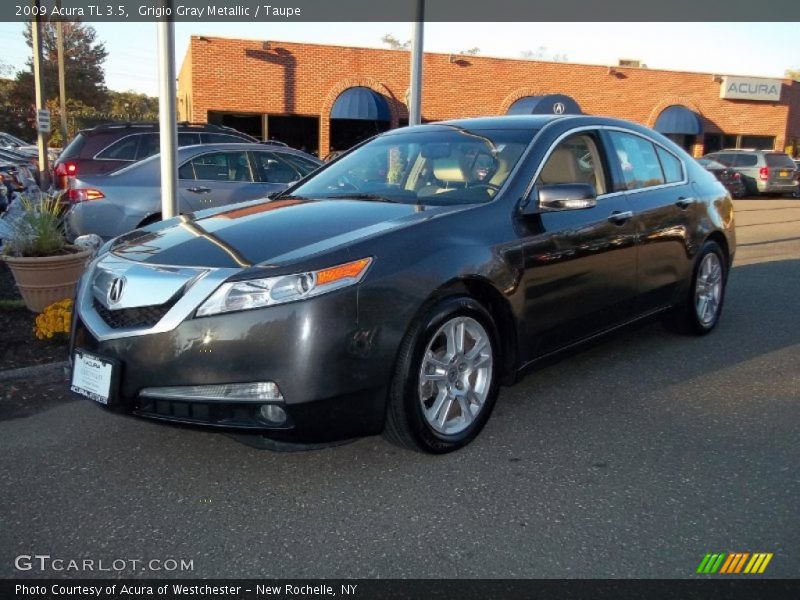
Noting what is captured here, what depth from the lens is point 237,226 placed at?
371cm

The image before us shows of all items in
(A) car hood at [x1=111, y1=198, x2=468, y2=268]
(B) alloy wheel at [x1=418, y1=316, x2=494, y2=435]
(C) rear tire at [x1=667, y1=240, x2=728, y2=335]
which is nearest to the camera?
(A) car hood at [x1=111, y1=198, x2=468, y2=268]

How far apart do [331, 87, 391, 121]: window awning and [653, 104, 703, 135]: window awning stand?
12126 millimetres

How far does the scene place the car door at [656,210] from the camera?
4.87m

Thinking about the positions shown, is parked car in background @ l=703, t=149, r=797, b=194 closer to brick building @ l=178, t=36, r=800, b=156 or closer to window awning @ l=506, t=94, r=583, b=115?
brick building @ l=178, t=36, r=800, b=156

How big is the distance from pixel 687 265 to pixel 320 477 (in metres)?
3.39

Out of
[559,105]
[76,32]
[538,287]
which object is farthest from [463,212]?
[76,32]

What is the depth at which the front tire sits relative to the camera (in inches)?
131

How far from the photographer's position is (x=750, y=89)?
3105cm

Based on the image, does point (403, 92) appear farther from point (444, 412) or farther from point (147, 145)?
point (444, 412)

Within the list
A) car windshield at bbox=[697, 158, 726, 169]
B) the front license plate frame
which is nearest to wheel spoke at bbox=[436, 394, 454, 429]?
the front license plate frame

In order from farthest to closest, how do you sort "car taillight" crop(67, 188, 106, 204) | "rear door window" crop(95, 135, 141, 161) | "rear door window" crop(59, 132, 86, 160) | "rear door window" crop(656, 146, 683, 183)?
"rear door window" crop(95, 135, 141, 161) → "rear door window" crop(59, 132, 86, 160) → "car taillight" crop(67, 188, 106, 204) → "rear door window" crop(656, 146, 683, 183)

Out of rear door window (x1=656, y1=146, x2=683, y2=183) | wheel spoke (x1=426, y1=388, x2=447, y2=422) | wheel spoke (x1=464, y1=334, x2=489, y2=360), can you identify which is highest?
rear door window (x1=656, y1=146, x2=683, y2=183)

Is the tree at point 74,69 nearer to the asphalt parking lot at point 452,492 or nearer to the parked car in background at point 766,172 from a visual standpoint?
the parked car in background at point 766,172
